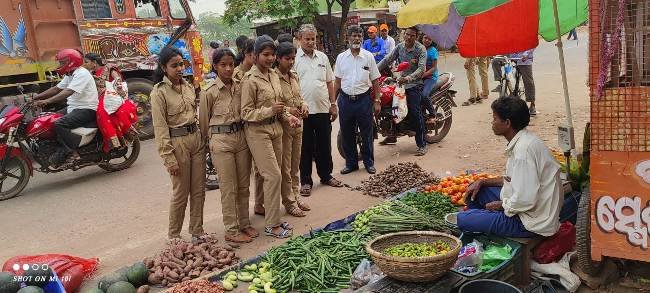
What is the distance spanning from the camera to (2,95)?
28.7 ft

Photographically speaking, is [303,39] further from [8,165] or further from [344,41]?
[344,41]

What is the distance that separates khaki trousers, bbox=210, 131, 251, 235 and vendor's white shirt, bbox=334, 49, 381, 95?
2033mm

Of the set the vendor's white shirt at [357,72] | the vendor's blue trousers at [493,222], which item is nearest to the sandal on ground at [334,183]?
the vendor's white shirt at [357,72]

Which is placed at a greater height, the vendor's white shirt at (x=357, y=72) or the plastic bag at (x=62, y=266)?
the vendor's white shirt at (x=357, y=72)

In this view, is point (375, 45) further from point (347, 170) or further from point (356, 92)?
point (356, 92)

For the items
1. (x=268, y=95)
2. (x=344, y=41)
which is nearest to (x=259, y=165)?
(x=268, y=95)

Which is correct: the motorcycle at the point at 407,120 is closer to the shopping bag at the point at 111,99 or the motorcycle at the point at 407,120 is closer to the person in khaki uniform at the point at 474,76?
the person in khaki uniform at the point at 474,76

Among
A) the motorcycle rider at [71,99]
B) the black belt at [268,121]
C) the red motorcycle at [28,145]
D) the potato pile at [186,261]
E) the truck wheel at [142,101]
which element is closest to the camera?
the potato pile at [186,261]

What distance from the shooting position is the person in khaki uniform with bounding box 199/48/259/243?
4.48 meters

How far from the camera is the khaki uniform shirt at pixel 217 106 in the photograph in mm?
4500

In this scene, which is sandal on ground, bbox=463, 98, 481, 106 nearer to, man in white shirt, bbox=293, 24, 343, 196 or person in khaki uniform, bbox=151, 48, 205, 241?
man in white shirt, bbox=293, 24, 343, 196

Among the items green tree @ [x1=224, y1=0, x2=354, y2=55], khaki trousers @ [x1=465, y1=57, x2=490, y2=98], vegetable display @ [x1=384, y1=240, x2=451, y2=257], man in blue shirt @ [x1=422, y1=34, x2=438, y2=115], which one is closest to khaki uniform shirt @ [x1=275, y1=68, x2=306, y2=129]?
vegetable display @ [x1=384, y1=240, x2=451, y2=257]

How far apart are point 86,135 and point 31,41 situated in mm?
3190

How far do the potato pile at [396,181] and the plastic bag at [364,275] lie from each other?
2053 mm
